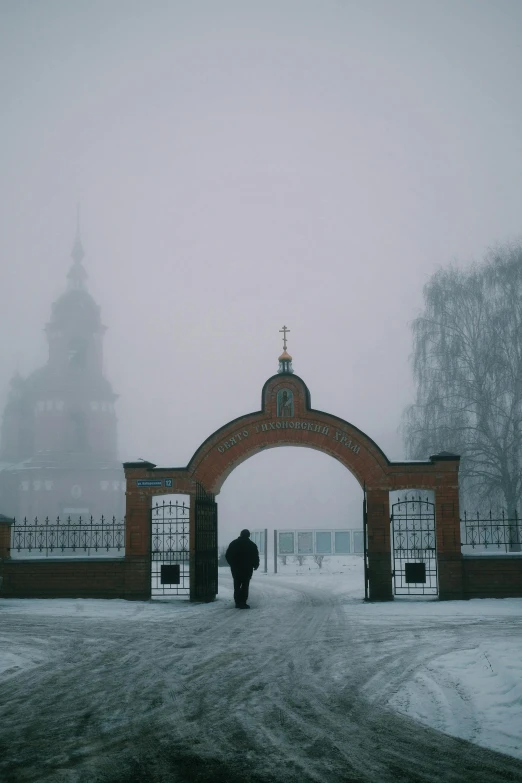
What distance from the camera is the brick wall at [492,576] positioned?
17844 mm

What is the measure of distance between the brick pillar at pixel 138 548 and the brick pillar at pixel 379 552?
17.0ft

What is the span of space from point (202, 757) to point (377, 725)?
174cm

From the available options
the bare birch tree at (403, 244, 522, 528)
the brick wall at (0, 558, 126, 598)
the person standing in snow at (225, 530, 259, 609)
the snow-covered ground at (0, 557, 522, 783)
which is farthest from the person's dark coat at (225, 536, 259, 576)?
the bare birch tree at (403, 244, 522, 528)

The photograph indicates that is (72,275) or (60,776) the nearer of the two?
(60,776)

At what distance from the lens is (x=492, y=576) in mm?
17953

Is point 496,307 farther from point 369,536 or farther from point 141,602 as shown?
point 141,602

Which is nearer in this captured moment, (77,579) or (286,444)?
(77,579)

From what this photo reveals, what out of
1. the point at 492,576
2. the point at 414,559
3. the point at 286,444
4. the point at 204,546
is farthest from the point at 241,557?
the point at 492,576

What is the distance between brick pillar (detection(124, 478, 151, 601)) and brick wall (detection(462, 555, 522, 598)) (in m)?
7.31

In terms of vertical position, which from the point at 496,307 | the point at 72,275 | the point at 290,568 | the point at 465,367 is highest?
the point at 72,275

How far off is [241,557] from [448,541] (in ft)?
16.0

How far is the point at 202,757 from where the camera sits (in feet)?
19.5

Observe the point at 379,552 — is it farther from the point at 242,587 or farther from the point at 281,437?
the point at 281,437

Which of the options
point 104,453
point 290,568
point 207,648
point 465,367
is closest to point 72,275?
point 104,453
